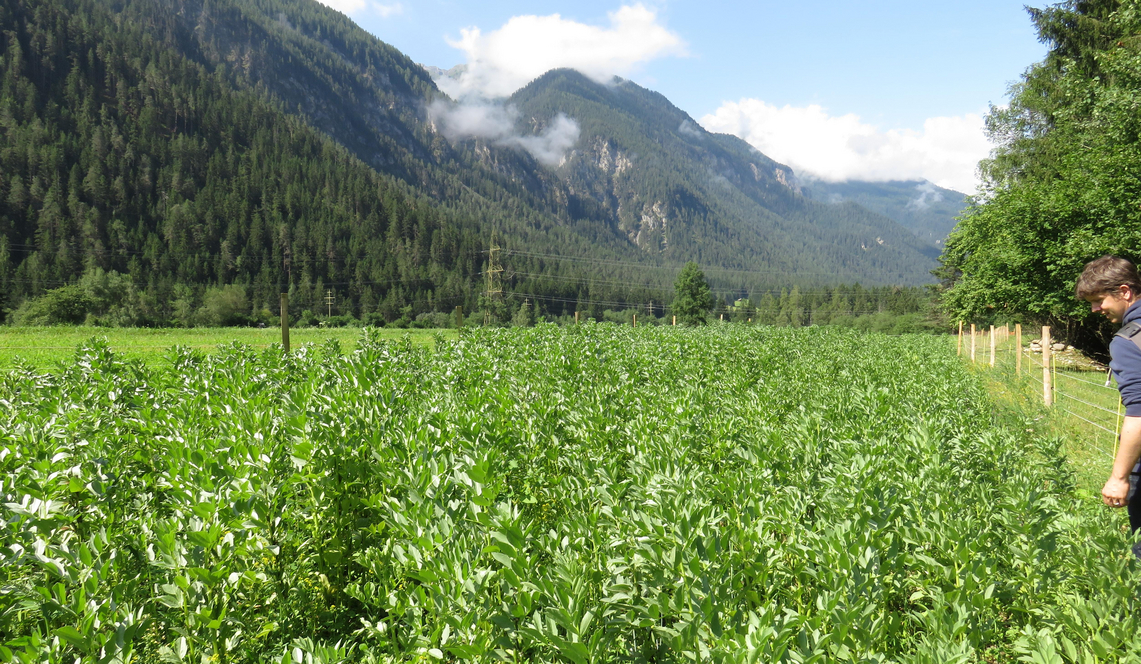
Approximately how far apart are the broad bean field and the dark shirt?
82cm

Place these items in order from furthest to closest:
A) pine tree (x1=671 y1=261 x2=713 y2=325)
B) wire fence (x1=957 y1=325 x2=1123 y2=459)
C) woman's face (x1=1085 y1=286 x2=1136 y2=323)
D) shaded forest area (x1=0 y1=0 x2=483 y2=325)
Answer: shaded forest area (x1=0 y1=0 x2=483 y2=325) → pine tree (x1=671 y1=261 x2=713 y2=325) → wire fence (x1=957 y1=325 x2=1123 y2=459) → woman's face (x1=1085 y1=286 x2=1136 y2=323)

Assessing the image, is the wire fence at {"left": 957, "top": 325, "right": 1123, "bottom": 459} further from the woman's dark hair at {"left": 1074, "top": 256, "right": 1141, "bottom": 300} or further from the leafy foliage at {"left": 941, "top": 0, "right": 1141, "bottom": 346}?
the woman's dark hair at {"left": 1074, "top": 256, "right": 1141, "bottom": 300}

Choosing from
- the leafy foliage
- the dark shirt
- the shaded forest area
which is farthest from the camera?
the shaded forest area

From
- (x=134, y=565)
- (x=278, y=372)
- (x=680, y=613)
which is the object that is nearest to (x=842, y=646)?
(x=680, y=613)

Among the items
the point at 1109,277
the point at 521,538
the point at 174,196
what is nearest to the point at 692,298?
the point at 1109,277

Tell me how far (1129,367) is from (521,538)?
14.3 feet

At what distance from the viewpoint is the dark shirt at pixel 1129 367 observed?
3.71 metres

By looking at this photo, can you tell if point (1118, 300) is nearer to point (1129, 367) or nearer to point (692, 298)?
point (1129, 367)

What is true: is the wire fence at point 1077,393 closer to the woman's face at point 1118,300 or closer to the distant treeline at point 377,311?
the woman's face at point 1118,300

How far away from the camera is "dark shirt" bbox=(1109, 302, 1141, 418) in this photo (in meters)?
3.71

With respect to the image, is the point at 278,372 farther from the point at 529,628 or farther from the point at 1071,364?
the point at 1071,364

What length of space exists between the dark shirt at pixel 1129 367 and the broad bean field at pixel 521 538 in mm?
819

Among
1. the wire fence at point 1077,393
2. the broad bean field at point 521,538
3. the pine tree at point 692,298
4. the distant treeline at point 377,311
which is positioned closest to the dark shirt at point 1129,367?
the broad bean field at point 521,538

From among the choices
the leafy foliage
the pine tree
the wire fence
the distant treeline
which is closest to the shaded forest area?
the distant treeline
